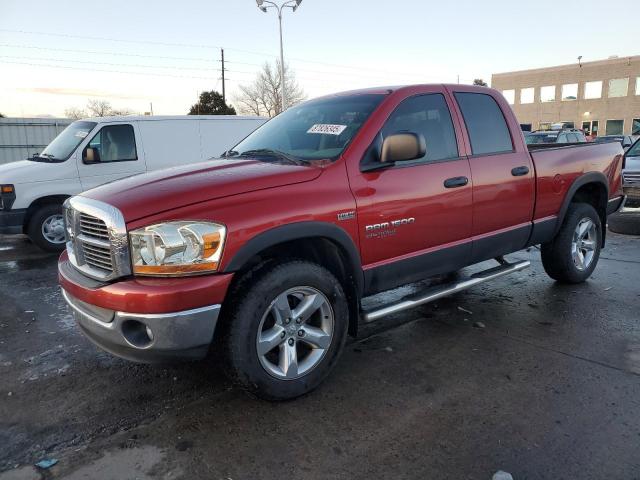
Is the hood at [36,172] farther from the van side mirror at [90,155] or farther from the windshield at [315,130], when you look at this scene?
the windshield at [315,130]

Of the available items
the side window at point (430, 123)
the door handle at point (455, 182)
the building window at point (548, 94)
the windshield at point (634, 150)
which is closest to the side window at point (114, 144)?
the side window at point (430, 123)

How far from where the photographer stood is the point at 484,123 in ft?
14.0

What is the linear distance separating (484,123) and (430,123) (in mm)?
674

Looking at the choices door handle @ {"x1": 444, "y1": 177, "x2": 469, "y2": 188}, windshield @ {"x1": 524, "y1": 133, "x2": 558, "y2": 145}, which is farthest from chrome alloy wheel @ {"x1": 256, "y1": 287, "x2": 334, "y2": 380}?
windshield @ {"x1": 524, "y1": 133, "x2": 558, "y2": 145}

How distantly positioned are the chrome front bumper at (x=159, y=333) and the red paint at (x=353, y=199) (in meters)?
0.05

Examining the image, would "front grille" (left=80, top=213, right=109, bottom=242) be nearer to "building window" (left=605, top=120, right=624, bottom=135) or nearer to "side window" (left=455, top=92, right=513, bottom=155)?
"side window" (left=455, top=92, right=513, bottom=155)

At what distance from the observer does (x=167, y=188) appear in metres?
2.88

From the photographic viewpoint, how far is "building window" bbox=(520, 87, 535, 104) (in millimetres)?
55750

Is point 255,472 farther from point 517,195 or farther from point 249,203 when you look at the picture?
point 517,195

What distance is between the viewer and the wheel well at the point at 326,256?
3.10 m

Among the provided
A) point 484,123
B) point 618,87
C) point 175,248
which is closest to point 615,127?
point 618,87

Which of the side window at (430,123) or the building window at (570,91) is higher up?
the building window at (570,91)

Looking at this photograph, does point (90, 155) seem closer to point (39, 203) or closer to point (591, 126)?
point (39, 203)

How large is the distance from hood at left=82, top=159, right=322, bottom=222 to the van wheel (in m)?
5.08
